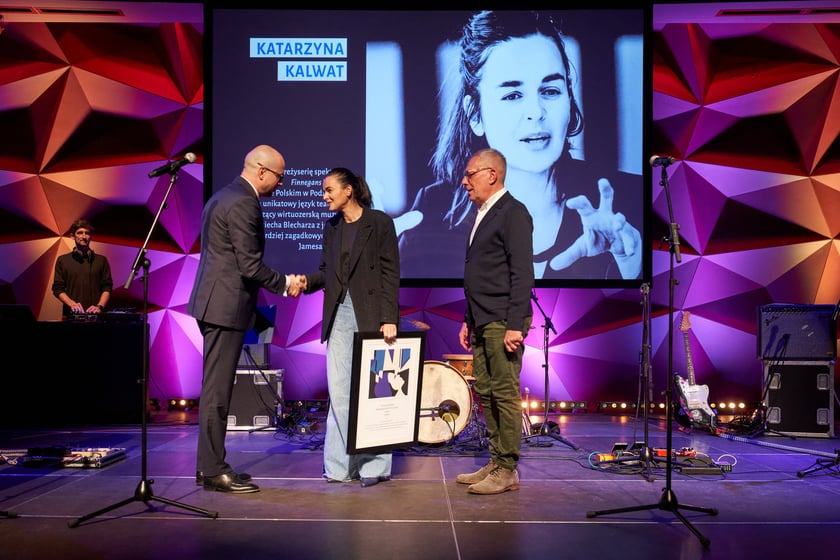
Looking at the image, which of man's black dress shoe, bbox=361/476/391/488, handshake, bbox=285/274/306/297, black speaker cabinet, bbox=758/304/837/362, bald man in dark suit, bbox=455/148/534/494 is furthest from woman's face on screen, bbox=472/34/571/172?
man's black dress shoe, bbox=361/476/391/488

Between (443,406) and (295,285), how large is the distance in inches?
74.5

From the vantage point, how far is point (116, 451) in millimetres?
4973

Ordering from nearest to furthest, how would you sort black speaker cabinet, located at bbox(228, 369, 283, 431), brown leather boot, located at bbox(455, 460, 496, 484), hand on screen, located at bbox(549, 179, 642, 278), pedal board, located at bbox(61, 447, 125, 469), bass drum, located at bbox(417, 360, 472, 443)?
brown leather boot, located at bbox(455, 460, 496, 484) → pedal board, located at bbox(61, 447, 125, 469) → bass drum, located at bbox(417, 360, 472, 443) → black speaker cabinet, located at bbox(228, 369, 283, 431) → hand on screen, located at bbox(549, 179, 642, 278)

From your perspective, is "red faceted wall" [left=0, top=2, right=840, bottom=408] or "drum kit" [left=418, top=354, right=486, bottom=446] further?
"red faceted wall" [left=0, top=2, right=840, bottom=408]

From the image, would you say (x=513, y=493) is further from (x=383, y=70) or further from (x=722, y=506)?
(x=383, y=70)

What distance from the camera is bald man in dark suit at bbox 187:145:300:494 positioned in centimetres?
401

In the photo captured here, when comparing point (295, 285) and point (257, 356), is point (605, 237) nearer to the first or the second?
point (257, 356)

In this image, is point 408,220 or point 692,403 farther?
point 408,220

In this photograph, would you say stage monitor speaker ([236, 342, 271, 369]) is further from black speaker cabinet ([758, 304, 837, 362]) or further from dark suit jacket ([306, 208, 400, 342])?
black speaker cabinet ([758, 304, 837, 362])

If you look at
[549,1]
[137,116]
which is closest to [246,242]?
[549,1]

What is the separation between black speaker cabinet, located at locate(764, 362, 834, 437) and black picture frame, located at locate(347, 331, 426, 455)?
12.5 ft

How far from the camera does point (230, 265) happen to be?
159 inches

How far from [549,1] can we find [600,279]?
2.75 metres

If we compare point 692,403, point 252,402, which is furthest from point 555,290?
point 252,402
